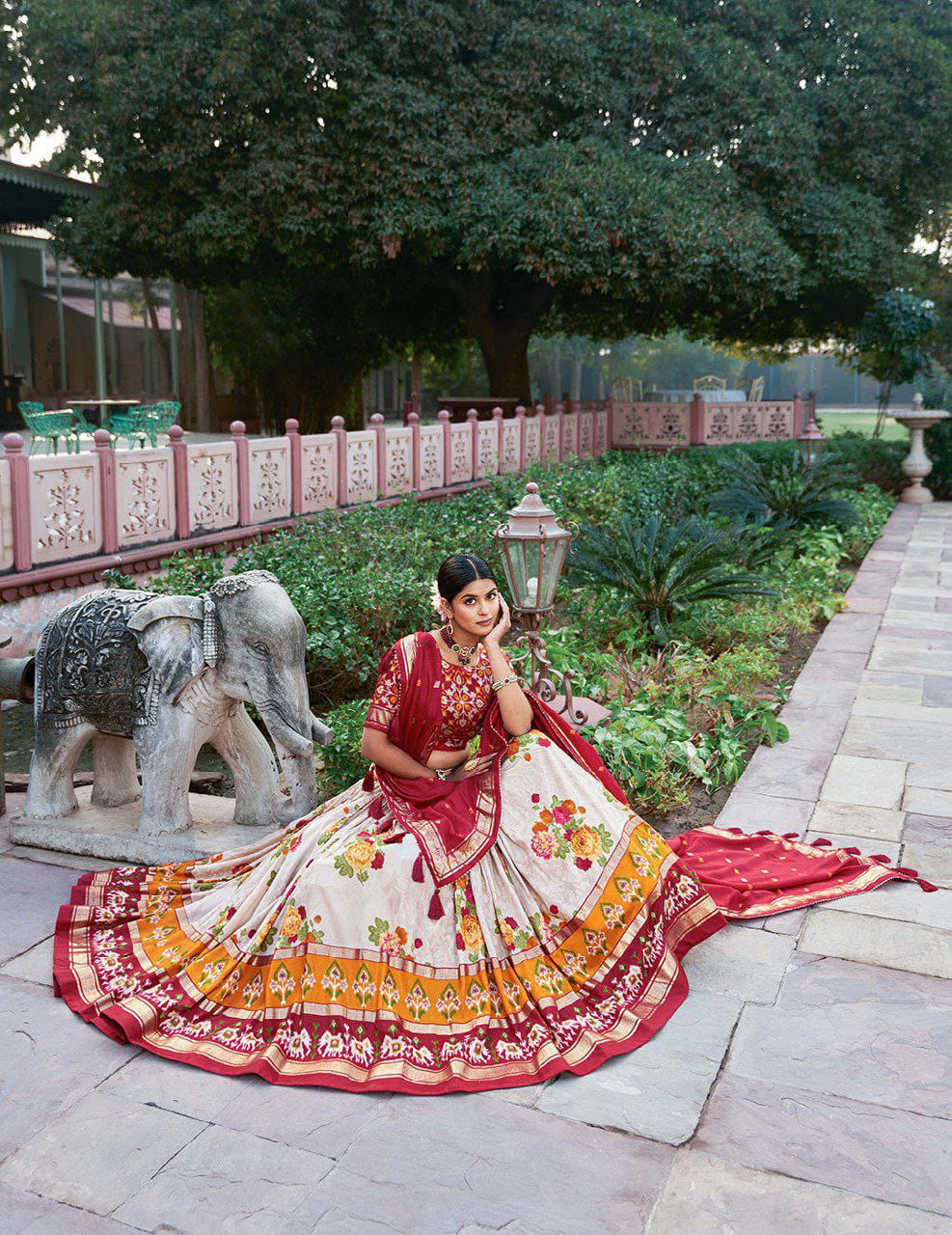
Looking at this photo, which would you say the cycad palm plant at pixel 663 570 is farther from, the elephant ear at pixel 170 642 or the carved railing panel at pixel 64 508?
the elephant ear at pixel 170 642

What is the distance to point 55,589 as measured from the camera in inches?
305

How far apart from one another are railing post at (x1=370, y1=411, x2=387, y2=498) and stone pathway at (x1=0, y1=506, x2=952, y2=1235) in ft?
26.8

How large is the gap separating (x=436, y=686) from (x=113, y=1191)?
1638 mm

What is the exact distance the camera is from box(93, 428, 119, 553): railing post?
809 centimetres

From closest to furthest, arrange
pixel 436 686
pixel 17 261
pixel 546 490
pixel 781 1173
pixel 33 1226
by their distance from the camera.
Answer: pixel 33 1226 < pixel 781 1173 < pixel 436 686 < pixel 546 490 < pixel 17 261

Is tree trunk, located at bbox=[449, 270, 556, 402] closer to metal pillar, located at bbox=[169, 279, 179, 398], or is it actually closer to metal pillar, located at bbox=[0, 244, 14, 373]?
metal pillar, located at bbox=[169, 279, 179, 398]

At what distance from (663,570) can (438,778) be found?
172 inches

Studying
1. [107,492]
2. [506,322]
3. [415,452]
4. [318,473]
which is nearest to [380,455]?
[415,452]

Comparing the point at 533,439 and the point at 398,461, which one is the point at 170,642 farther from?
the point at 533,439

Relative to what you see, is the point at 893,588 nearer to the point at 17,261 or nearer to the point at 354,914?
the point at 354,914

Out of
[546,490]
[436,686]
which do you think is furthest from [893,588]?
[436,686]

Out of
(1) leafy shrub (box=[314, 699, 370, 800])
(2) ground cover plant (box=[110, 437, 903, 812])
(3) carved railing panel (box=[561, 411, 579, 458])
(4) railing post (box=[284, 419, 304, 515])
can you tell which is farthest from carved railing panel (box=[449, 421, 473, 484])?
(1) leafy shrub (box=[314, 699, 370, 800])

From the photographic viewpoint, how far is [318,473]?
10.7 metres

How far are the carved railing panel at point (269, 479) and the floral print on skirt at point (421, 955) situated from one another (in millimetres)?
6394
